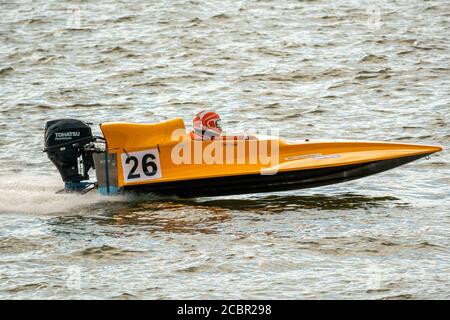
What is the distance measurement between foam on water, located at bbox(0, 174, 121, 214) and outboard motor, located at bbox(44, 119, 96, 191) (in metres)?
0.16

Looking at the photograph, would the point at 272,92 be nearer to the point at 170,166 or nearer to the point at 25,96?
the point at 25,96

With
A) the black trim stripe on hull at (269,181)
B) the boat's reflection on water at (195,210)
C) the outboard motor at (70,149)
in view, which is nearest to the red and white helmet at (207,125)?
the black trim stripe on hull at (269,181)

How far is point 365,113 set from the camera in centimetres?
1692

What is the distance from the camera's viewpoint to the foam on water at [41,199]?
12070mm

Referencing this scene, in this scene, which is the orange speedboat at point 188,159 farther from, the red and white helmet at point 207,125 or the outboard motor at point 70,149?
the red and white helmet at point 207,125

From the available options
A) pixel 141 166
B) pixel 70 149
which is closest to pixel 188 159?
pixel 141 166

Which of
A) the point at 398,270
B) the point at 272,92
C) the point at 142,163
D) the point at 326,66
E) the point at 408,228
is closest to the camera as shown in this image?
the point at 398,270

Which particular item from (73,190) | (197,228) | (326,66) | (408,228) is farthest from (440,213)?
(326,66)

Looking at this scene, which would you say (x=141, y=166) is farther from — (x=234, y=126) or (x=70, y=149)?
(x=234, y=126)

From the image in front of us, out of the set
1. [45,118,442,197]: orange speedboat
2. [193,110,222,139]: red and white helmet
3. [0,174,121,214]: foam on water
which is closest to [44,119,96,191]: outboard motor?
[45,118,442,197]: orange speedboat

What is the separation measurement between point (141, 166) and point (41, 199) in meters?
1.39

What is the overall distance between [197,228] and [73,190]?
1871 millimetres

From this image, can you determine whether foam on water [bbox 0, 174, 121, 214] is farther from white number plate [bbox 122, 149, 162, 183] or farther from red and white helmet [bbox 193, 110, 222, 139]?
red and white helmet [bbox 193, 110, 222, 139]
